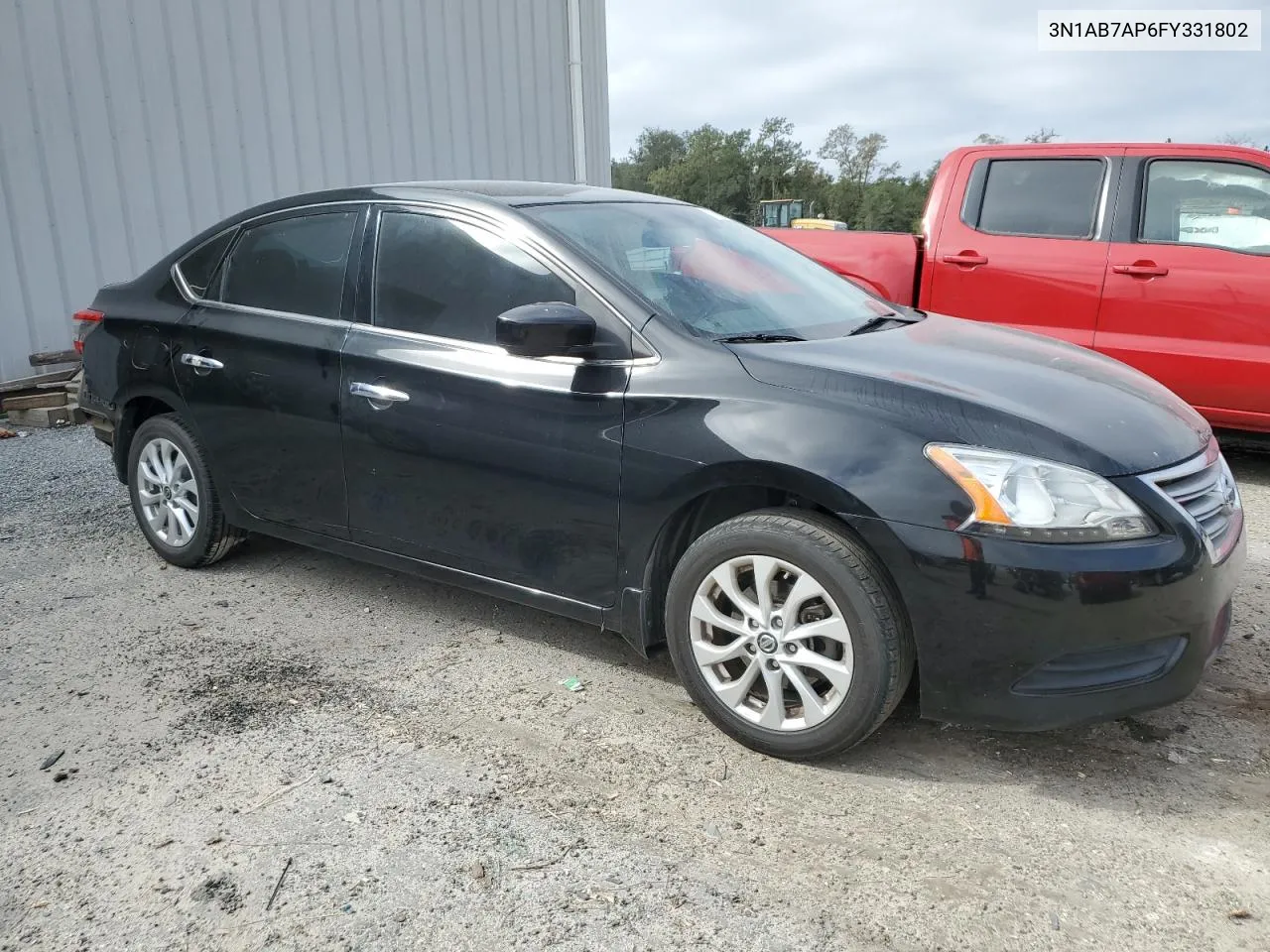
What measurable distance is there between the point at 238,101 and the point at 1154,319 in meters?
8.02

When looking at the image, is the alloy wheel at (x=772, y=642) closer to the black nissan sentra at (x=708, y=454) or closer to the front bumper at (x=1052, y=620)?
the black nissan sentra at (x=708, y=454)

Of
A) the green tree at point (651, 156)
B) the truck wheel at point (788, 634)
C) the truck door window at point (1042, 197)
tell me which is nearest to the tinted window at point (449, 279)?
the truck wheel at point (788, 634)

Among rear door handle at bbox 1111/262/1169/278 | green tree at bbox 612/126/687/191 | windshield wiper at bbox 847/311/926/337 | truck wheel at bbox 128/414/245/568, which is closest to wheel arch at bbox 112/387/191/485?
truck wheel at bbox 128/414/245/568

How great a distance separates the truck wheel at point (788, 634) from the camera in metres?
2.62

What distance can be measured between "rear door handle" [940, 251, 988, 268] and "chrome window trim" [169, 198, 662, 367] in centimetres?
361

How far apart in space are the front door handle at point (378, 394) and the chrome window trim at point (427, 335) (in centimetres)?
20

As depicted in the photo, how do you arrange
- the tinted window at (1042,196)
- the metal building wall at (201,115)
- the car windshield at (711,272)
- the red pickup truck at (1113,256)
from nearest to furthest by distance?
the car windshield at (711,272), the red pickup truck at (1113,256), the tinted window at (1042,196), the metal building wall at (201,115)

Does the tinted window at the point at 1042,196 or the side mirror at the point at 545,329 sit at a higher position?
the tinted window at the point at 1042,196

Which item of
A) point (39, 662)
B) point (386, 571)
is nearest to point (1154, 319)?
point (386, 571)

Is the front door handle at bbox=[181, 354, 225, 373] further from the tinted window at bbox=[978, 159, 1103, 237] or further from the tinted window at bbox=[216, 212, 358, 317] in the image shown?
the tinted window at bbox=[978, 159, 1103, 237]

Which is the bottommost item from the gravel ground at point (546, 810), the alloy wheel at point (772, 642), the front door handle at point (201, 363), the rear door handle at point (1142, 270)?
the gravel ground at point (546, 810)

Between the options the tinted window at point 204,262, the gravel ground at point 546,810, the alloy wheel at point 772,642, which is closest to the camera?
the gravel ground at point 546,810

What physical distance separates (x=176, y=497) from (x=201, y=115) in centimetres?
610

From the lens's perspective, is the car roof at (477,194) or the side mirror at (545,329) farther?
the car roof at (477,194)
